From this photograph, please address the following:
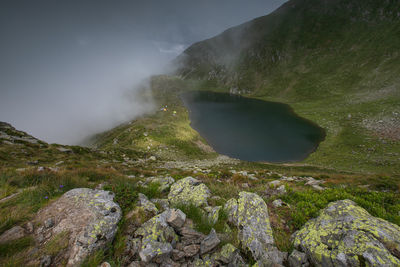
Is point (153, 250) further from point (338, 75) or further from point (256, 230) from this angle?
point (338, 75)

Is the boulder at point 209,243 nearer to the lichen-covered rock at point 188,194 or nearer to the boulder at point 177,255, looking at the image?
the boulder at point 177,255

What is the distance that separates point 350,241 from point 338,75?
418ft

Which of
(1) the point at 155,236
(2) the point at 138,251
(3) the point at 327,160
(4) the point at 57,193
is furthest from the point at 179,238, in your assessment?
(3) the point at 327,160

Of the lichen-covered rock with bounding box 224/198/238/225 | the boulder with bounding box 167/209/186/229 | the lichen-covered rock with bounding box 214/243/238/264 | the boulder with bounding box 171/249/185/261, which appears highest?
the boulder with bounding box 167/209/186/229

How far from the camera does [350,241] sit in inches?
136

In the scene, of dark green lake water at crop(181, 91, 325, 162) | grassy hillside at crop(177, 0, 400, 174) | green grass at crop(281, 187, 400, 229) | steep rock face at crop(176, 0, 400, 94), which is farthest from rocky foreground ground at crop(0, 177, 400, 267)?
steep rock face at crop(176, 0, 400, 94)

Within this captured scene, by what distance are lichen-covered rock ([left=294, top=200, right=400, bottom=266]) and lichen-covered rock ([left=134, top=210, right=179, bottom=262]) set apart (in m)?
3.47

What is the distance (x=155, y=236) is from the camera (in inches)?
150

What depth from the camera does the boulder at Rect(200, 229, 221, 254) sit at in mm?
3651

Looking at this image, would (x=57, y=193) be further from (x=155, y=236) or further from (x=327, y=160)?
(x=327, y=160)

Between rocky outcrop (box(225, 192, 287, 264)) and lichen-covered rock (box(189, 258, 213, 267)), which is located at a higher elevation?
lichen-covered rock (box(189, 258, 213, 267))

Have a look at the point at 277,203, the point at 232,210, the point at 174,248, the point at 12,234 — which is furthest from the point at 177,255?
the point at 277,203

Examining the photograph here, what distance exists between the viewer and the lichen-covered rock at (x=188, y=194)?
5899mm

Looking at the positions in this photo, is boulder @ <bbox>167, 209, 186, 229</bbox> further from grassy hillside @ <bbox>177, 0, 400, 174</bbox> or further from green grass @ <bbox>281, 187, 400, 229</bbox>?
grassy hillside @ <bbox>177, 0, 400, 174</bbox>
